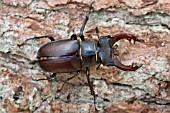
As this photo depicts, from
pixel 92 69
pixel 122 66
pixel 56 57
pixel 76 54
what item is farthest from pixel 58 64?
pixel 122 66

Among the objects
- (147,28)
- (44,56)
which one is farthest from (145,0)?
(44,56)

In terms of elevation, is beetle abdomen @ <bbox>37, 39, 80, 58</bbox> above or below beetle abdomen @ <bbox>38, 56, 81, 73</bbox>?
above

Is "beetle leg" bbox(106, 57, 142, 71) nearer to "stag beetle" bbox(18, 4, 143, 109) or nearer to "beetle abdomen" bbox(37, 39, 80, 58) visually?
"stag beetle" bbox(18, 4, 143, 109)

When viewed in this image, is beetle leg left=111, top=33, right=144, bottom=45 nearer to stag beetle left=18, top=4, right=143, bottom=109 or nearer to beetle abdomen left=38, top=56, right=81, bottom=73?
stag beetle left=18, top=4, right=143, bottom=109

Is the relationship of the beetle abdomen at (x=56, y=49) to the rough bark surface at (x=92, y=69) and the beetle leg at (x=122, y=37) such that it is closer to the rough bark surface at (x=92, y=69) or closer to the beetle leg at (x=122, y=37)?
the rough bark surface at (x=92, y=69)

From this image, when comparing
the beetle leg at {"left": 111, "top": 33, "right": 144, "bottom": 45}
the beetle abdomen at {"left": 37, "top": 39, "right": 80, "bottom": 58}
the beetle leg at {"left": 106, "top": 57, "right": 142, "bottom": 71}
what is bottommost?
the beetle leg at {"left": 106, "top": 57, "right": 142, "bottom": 71}

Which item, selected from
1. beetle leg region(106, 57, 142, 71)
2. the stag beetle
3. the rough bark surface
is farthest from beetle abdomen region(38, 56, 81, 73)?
beetle leg region(106, 57, 142, 71)

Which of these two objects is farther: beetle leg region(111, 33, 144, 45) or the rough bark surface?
the rough bark surface
